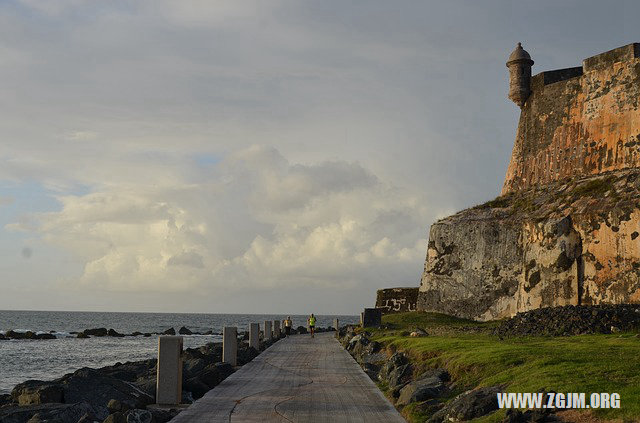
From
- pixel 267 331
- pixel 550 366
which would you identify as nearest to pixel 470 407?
pixel 550 366

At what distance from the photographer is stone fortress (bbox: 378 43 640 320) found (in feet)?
126

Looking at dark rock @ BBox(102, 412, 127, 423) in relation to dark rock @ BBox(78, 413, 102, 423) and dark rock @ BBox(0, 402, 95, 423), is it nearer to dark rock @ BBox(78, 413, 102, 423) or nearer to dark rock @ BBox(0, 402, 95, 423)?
dark rock @ BBox(78, 413, 102, 423)

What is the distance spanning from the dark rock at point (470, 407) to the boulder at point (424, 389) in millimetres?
1706

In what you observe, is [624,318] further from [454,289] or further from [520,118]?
[520,118]

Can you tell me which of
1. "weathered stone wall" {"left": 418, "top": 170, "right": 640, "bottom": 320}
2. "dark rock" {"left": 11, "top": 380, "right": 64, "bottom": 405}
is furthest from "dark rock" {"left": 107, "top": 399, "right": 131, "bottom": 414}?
"weathered stone wall" {"left": 418, "top": 170, "right": 640, "bottom": 320}

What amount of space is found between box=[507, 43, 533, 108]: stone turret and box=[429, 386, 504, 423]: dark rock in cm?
4544

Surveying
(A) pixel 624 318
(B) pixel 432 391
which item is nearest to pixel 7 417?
(B) pixel 432 391

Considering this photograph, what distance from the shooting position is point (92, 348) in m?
62.2

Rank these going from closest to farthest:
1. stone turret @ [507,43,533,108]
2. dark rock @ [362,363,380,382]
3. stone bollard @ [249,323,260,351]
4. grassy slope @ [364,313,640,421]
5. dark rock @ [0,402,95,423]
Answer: grassy slope @ [364,313,640,421] → dark rock @ [0,402,95,423] → dark rock @ [362,363,380,382] → stone bollard @ [249,323,260,351] → stone turret @ [507,43,533,108]

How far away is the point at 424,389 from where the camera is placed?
15219 mm

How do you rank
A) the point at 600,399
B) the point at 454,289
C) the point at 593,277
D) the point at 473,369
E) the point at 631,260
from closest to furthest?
the point at 600,399 → the point at 473,369 → the point at 631,260 → the point at 593,277 → the point at 454,289

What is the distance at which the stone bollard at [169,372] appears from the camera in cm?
1542

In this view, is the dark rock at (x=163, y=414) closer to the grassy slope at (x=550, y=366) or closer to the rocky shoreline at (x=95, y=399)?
the rocky shoreline at (x=95, y=399)

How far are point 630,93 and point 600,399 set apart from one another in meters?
39.8
